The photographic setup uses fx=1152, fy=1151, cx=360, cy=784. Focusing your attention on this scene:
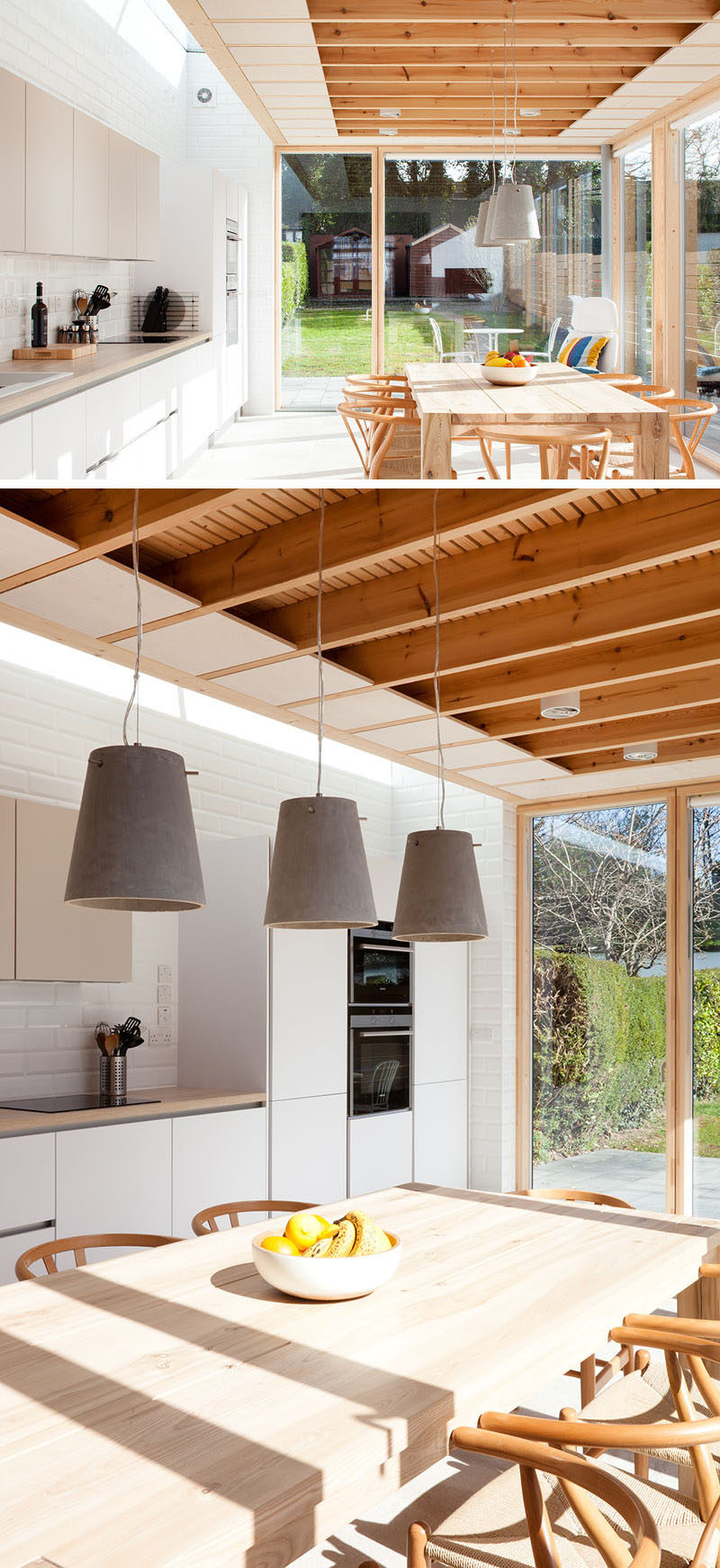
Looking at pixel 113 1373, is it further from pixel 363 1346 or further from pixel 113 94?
pixel 113 94

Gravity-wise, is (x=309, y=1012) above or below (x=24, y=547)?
below

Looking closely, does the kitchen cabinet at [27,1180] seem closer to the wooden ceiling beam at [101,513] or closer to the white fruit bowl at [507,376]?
the wooden ceiling beam at [101,513]

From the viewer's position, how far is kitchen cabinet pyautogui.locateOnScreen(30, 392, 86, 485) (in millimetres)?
4004

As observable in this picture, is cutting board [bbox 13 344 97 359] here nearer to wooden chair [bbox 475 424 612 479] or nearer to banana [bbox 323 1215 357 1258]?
wooden chair [bbox 475 424 612 479]

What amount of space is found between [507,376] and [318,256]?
0.83 m

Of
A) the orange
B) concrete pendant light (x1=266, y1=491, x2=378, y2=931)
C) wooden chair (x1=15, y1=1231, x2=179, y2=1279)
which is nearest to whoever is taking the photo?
the orange

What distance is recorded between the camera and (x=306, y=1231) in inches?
93.3

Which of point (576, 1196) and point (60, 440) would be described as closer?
point (576, 1196)

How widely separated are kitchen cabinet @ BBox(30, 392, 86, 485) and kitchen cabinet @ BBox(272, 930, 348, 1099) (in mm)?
2302

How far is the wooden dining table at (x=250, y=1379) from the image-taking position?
53.3 inches

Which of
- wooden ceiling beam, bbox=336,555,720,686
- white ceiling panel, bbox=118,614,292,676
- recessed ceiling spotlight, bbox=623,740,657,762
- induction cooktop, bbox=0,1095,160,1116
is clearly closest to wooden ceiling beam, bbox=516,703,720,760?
recessed ceiling spotlight, bbox=623,740,657,762

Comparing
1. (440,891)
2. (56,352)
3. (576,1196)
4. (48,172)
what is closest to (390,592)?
(440,891)

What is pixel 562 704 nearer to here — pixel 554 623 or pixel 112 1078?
pixel 554 623

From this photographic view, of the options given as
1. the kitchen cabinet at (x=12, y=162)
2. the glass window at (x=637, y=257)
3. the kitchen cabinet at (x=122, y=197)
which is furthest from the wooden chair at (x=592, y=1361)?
the kitchen cabinet at (x=122, y=197)
